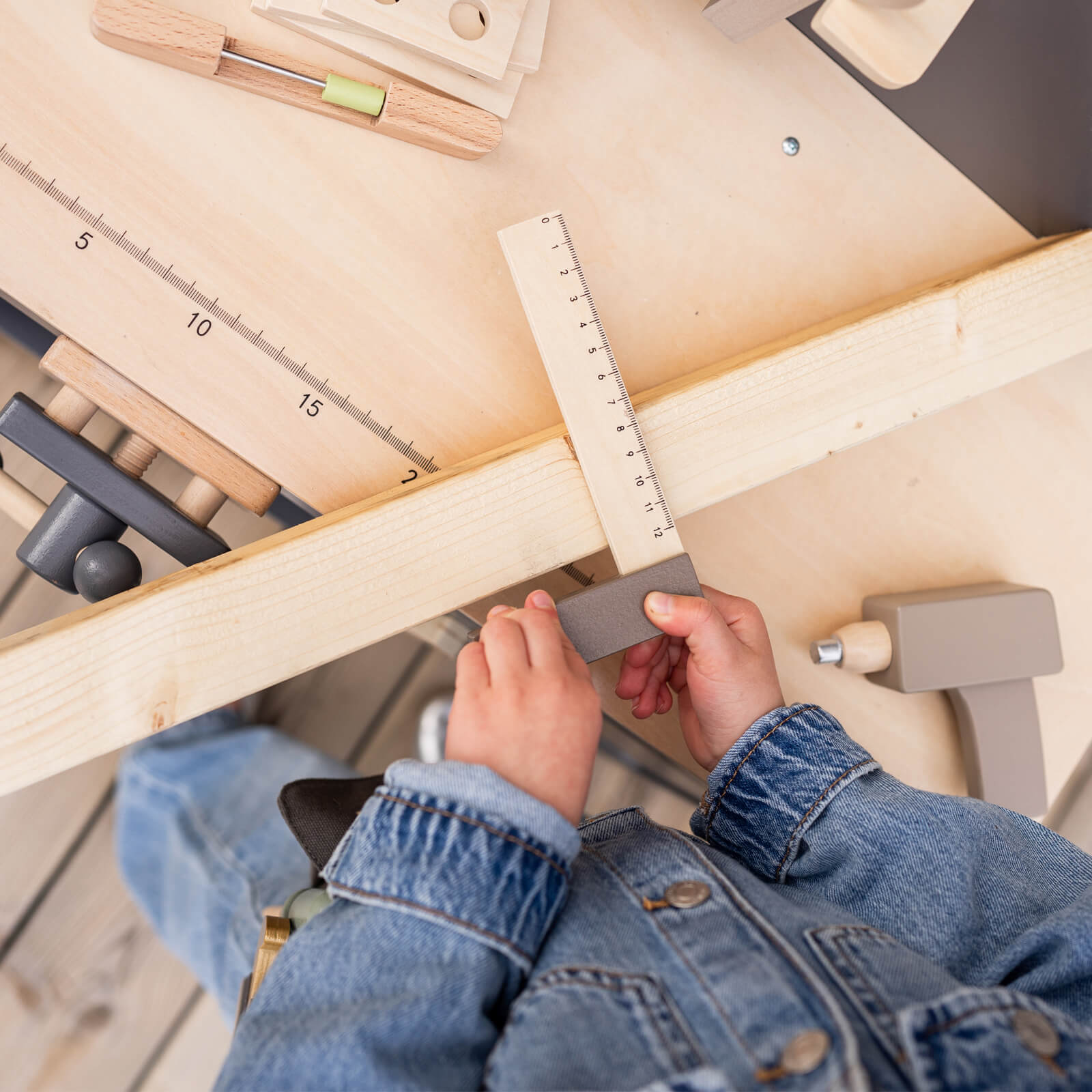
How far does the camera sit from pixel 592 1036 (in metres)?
0.50

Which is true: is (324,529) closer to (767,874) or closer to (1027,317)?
(767,874)

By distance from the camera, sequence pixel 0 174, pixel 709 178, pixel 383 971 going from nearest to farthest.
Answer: pixel 383 971, pixel 0 174, pixel 709 178

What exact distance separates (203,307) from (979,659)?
80 cm

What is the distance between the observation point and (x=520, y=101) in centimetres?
71

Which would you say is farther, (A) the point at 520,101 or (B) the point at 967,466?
(B) the point at 967,466

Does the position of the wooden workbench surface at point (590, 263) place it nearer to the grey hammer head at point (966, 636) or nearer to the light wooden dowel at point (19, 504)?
the grey hammer head at point (966, 636)

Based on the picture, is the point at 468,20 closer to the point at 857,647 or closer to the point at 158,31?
the point at 158,31

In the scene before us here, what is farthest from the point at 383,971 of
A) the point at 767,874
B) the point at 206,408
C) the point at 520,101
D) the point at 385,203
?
the point at 520,101

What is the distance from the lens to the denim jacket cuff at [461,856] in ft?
1.74

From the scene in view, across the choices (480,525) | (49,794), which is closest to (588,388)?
(480,525)

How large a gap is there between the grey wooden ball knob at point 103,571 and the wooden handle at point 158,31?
40 centimetres

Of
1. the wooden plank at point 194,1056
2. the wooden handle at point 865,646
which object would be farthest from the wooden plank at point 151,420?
the wooden plank at point 194,1056

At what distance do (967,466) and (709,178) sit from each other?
1.32 feet

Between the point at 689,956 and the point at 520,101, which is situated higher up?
the point at 520,101
